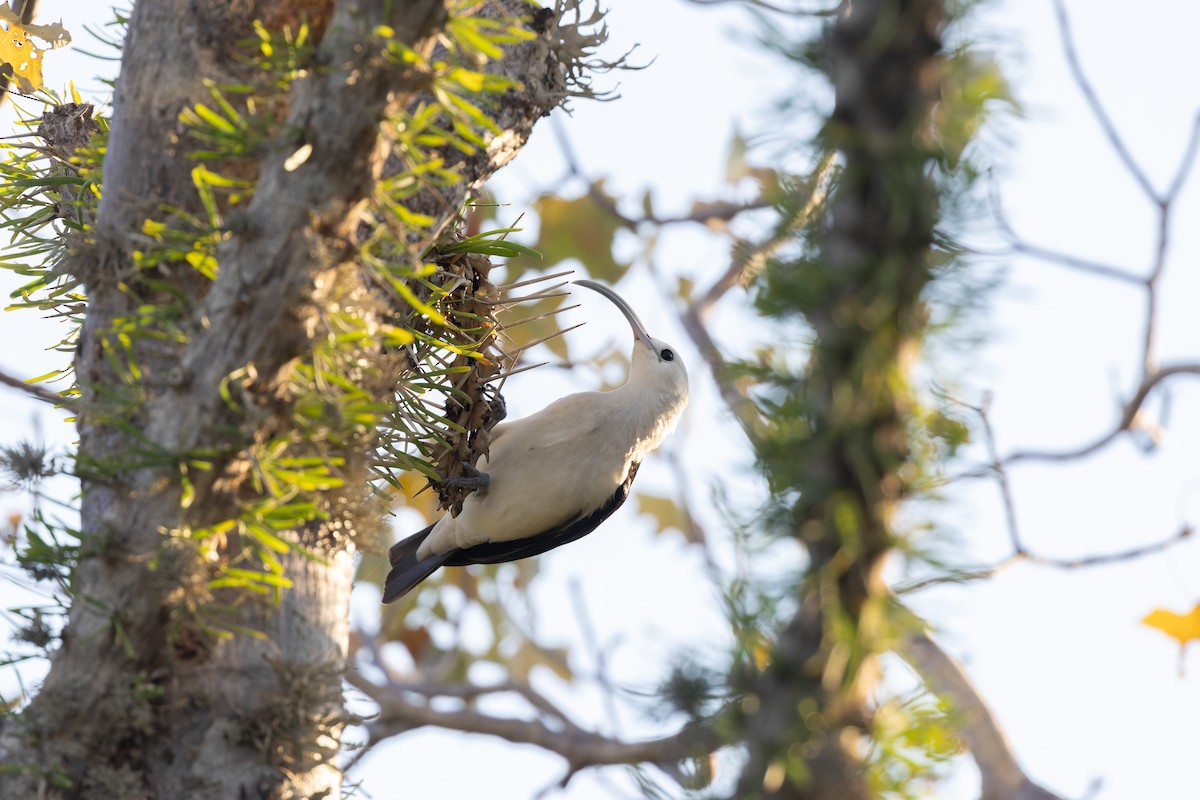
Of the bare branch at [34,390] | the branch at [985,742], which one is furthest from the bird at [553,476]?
the bare branch at [34,390]

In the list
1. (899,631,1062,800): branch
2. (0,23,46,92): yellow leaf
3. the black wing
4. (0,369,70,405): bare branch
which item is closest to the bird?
the black wing

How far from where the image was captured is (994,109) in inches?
46.4

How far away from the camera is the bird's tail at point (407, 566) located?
12.8ft

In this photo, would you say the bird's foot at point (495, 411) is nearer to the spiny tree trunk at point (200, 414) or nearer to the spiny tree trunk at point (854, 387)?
the spiny tree trunk at point (200, 414)

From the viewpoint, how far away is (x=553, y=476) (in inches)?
146

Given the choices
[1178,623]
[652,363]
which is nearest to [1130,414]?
[1178,623]

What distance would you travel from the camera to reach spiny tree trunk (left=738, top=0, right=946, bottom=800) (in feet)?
3.61

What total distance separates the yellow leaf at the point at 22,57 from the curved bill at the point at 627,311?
204cm

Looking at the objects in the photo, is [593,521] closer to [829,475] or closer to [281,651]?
[281,651]

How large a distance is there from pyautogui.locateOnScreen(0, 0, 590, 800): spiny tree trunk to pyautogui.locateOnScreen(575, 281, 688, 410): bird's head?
229 cm

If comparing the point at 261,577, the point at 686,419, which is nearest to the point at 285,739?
the point at 261,577

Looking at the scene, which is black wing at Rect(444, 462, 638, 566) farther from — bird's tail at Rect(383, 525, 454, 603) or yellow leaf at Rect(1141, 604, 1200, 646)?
yellow leaf at Rect(1141, 604, 1200, 646)

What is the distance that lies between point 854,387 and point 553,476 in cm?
266

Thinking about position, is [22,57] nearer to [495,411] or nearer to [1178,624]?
[495,411]
